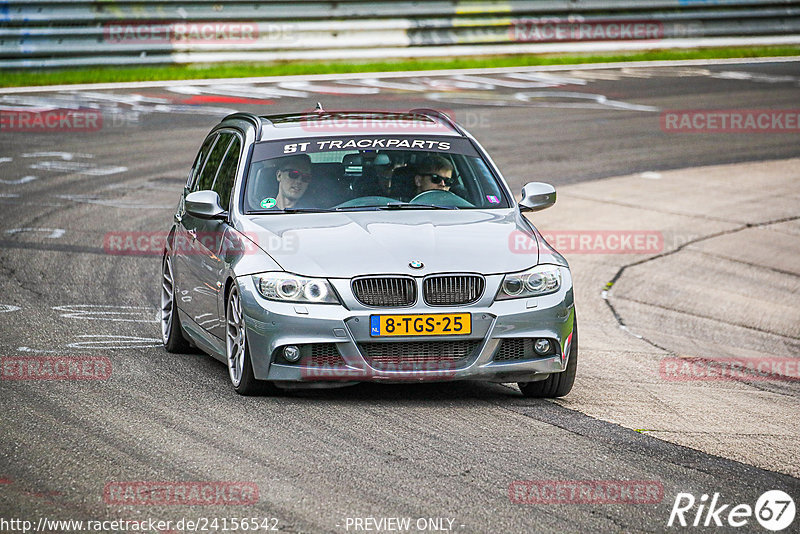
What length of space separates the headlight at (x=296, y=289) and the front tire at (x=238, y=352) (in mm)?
231

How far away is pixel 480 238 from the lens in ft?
27.0

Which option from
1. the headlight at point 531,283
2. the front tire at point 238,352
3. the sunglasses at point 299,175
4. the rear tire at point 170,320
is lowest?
the rear tire at point 170,320

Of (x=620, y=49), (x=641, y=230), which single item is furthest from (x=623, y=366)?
(x=620, y=49)

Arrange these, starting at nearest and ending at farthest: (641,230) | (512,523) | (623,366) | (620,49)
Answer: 1. (512,523)
2. (623,366)
3. (641,230)
4. (620,49)

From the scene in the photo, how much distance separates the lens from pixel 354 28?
28.6 metres

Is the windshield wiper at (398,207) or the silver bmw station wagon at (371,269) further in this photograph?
the windshield wiper at (398,207)

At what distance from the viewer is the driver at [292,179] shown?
8.84 meters

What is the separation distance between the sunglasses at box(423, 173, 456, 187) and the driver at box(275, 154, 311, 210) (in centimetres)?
85

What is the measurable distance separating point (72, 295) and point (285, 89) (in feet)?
45.3

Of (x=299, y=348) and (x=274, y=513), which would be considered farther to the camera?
(x=299, y=348)

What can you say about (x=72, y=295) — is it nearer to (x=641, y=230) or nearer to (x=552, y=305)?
(x=552, y=305)

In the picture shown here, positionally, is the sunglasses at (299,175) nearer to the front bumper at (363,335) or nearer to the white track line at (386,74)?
the front bumper at (363,335)

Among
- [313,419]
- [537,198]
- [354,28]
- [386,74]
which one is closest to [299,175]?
[537,198]

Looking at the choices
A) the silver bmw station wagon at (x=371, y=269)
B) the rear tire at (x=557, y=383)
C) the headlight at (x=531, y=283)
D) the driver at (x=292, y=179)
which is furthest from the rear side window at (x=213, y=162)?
the rear tire at (x=557, y=383)
